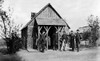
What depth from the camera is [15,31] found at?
62.6 ft

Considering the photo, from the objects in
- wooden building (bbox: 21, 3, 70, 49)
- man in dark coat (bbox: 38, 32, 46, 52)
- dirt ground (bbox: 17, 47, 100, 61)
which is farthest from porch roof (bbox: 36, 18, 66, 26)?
dirt ground (bbox: 17, 47, 100, 61)

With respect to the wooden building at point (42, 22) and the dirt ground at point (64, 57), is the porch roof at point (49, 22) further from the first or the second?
the dirt ground at point (64, 57)

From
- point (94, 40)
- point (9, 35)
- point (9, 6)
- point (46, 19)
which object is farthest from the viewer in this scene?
point (94, 40)

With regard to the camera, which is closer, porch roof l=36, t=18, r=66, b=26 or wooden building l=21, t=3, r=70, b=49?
porch roof l=36, t=18, r=66, b=26

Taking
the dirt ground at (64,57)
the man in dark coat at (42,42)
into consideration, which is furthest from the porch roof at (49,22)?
the dirt ground at (64,57)

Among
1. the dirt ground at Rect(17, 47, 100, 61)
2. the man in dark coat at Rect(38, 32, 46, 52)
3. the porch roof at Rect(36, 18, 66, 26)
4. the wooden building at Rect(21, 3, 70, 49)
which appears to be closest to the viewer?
the dirt ground at Rect(17, 47, 100, 61)

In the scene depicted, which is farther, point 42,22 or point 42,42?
point 42,22

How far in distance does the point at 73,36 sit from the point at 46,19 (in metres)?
6.47

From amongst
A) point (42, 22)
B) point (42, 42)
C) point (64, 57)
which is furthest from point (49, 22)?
point (64, 57)

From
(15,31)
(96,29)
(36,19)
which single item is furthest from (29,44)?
(96,29)

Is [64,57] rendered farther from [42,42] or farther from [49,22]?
[49,22]

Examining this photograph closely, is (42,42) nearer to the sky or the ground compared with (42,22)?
nearer to the ground

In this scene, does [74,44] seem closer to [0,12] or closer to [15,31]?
[15,31]

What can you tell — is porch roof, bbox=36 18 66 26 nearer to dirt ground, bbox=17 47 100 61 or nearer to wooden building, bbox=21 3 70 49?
wooden building, bbox=21 3 70 49
